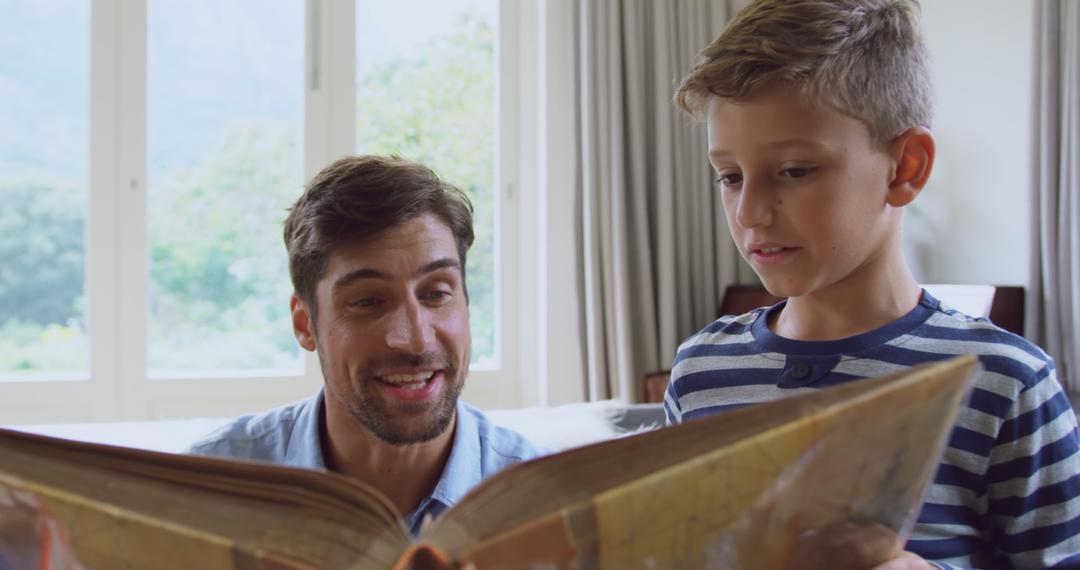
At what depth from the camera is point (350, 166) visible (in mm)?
1211

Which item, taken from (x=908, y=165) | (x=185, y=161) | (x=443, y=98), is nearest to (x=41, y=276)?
(x=185, y=161)

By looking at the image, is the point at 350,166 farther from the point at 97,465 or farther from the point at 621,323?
the point at 621,323

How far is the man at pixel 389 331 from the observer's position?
1114mm

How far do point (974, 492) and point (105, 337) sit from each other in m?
Answer: 3.26

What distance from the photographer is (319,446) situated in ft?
4.05

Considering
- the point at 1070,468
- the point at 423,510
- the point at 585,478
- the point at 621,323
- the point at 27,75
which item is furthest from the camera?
the point at 621,323

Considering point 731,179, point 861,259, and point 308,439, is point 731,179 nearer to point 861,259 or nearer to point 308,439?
point 861,259

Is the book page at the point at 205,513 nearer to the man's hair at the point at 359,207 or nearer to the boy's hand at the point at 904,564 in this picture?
the boy's hand at the point at 904,564

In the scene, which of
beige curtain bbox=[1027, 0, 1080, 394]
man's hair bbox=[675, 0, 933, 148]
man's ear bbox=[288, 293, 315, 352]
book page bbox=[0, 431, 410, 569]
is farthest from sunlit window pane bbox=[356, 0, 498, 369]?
book page bbox=[0, 431, 410, 569]

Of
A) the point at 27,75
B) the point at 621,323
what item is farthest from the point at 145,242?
the point at 621,323

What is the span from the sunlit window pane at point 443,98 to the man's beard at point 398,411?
2690 mm

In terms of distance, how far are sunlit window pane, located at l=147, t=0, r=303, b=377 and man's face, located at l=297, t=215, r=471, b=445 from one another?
2.40 m

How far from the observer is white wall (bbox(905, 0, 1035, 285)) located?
8.93 ft

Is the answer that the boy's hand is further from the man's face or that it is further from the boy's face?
the man's face
